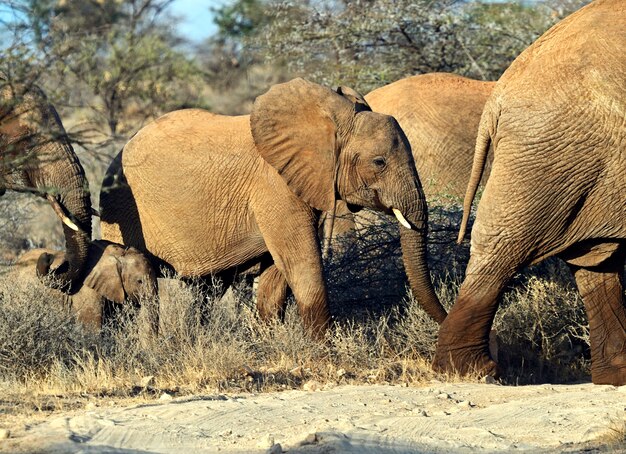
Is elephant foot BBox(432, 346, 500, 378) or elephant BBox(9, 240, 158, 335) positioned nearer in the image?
elephant foot BBox(432, 346, 500, 378)

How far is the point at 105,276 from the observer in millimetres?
8727

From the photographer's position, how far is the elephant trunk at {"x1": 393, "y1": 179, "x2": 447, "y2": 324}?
7902mm

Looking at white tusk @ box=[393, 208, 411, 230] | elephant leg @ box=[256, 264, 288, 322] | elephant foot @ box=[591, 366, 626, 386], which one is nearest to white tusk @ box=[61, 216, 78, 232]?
elephant leg @ box=[256, 264, 288, 322]

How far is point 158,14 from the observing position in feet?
88.3

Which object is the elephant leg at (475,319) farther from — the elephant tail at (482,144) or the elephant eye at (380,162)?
the elephant eye at (380,162)

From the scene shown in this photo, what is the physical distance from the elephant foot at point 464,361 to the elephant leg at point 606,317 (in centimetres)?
70

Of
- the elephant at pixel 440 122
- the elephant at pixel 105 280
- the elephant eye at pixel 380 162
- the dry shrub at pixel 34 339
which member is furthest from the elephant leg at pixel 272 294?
the elephant at pixel 440 122

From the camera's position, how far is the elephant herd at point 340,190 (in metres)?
6.94

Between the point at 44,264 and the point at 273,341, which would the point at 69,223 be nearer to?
the point at 44,264

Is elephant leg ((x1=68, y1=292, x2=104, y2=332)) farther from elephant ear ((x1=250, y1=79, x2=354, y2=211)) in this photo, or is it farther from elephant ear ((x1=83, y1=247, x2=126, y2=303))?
elephant ear ((x1=250, y1=79, x2=354, y2=211))

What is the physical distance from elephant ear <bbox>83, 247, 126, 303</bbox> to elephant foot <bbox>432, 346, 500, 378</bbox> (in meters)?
2.49

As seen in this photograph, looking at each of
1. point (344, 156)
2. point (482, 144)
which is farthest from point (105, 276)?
point (482, 144)

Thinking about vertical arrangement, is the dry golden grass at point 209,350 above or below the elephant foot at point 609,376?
above

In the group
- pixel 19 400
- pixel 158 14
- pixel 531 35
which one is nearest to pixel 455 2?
pixel 531 35
